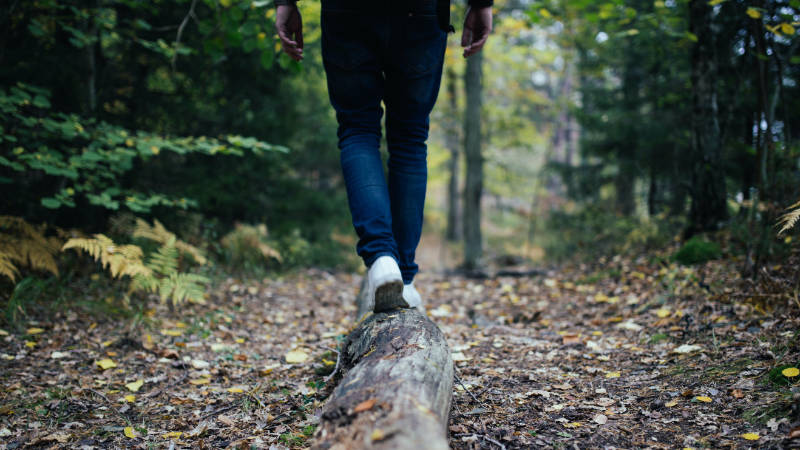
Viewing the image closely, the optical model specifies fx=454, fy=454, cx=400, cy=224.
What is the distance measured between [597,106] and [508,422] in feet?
24.6

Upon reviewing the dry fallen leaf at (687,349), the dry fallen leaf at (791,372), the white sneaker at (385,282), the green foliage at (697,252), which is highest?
the green foliage at (697,252)

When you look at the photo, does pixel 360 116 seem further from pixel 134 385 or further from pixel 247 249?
pixel 247 249

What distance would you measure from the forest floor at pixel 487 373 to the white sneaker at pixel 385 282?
52 centimetres

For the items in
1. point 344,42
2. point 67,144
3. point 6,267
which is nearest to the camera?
point 344,42

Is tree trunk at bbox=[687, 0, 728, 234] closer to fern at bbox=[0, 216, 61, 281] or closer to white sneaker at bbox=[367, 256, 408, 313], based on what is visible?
white sneaker at bbox=[367, 256, 408, 313]

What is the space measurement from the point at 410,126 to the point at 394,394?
1.30m

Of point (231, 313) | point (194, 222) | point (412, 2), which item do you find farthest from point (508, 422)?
point (194, 222)

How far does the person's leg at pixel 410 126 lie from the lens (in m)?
2.06

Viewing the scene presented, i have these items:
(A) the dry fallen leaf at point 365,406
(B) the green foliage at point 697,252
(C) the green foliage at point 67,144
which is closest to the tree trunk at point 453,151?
(B) the green foliage at point 697,252

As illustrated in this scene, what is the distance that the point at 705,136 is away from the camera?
4.31 meters

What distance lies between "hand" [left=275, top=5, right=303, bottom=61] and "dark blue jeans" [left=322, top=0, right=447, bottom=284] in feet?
0.71

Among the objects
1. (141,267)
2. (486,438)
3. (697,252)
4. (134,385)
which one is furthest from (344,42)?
(697,252)

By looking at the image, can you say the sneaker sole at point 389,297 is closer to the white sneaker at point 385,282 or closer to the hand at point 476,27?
the white sneaker at point 385,282

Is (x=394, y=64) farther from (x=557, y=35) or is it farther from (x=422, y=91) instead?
(x=557, y=35)
